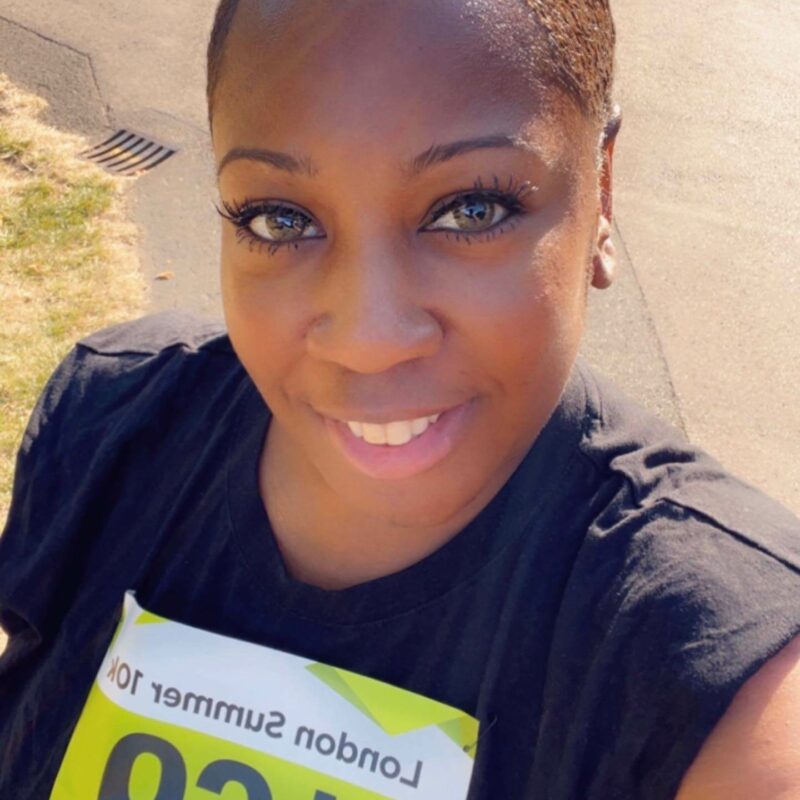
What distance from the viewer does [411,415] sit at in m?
1.26

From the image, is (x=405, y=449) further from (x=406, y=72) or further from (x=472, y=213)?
(x=406, y=72)

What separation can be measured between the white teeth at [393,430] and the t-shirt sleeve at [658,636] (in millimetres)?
238

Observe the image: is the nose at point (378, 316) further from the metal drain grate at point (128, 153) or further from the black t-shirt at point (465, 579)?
the metal drain grate at point (128, 153)

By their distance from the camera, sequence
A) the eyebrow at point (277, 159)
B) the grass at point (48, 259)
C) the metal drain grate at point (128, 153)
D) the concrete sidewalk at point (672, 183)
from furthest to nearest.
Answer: the metal drain grate at point (128, 153), the concrete sidewalk at point (672, 183), the grass at point (48, 259), the eyebrow at point (277, 159)

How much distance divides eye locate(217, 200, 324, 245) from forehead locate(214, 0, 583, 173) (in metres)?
0.10

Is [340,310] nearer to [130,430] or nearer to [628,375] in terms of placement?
[130,430]

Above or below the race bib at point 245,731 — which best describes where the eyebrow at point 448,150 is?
above

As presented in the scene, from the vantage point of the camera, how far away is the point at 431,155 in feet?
3.93

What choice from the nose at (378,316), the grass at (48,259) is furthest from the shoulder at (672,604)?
the grass at (48,259)

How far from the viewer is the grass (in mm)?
3627

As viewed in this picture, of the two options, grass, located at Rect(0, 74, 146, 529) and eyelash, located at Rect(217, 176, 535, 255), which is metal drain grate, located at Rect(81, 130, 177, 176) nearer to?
grass, located at Rect(0, 74, 146, 529)

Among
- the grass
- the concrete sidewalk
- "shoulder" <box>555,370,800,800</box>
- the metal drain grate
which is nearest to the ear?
"shoulder" <box>555,370,800,800</box>

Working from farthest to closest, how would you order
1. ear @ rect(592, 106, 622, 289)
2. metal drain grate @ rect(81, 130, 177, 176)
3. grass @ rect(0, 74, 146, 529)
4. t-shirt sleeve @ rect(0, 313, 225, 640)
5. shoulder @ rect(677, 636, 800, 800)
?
metal drain grate @ rect(81, 130, 177, 176) → grass @ rect(0, 74, 146, 529) → t-shirt sleeve @ rect(0, 313, 225, 640) → ear @ rect(592, 106, 622, 289) → shoulder @ rect(677, 636, 800, 800)

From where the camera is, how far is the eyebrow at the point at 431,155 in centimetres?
120
